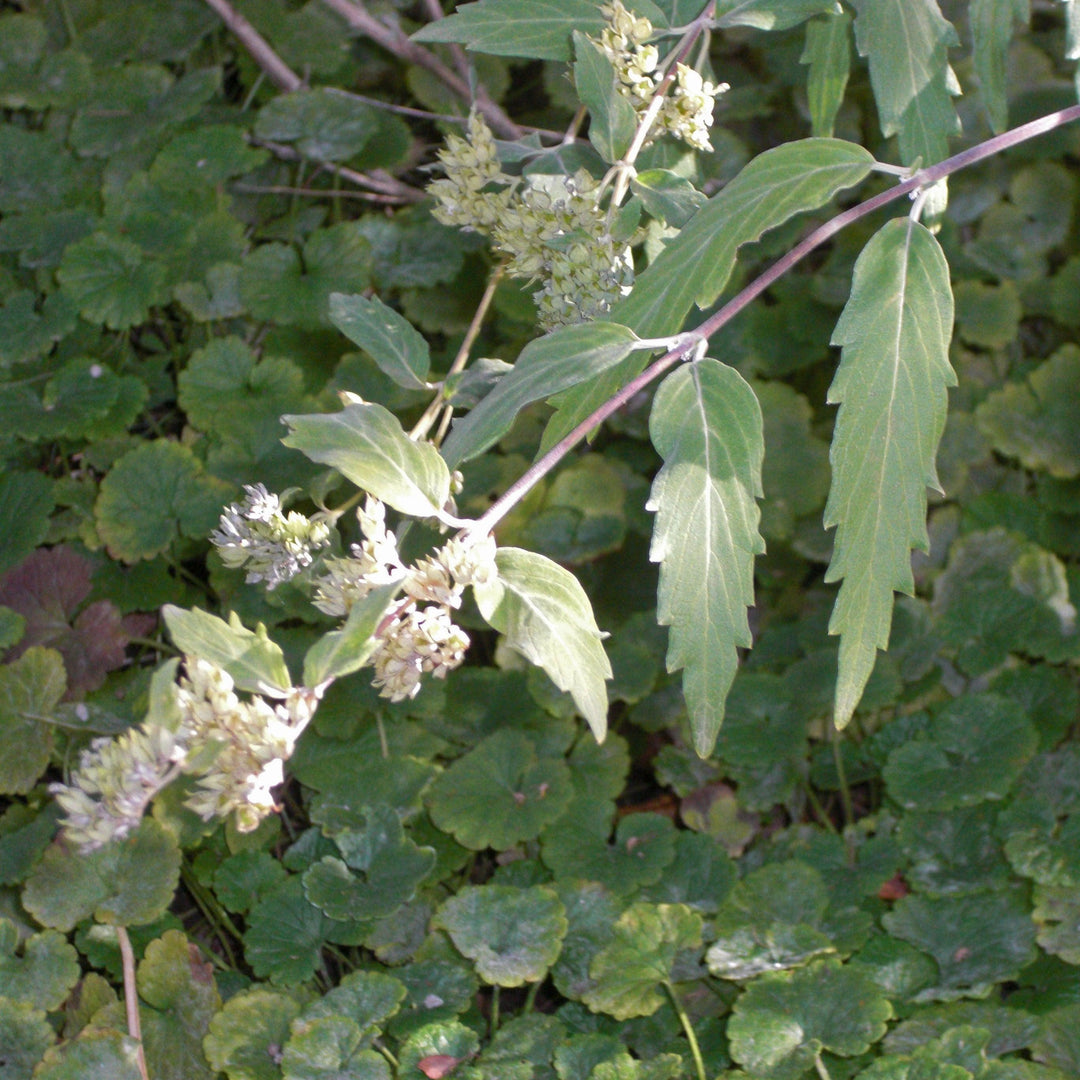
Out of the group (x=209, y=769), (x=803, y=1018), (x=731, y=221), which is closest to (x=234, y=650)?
(x=209, y=769)

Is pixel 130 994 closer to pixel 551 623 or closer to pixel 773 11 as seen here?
pixel 551 623

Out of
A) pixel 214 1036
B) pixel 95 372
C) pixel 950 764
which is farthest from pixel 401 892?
pixel 95 372

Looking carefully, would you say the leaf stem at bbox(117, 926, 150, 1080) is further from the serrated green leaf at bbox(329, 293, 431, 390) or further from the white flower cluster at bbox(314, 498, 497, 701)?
the serrated green leaf at bbox(329, 293, 431, 390)

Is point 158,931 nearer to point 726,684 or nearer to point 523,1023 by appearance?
point 523,1023

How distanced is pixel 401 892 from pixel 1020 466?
5.07ft

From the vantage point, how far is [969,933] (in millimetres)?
1422

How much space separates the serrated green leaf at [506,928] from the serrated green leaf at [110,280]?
3.45 feet

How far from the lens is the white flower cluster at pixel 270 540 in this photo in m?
0.99

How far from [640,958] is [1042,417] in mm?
1355

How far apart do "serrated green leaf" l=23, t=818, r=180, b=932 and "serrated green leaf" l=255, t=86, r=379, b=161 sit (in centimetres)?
121

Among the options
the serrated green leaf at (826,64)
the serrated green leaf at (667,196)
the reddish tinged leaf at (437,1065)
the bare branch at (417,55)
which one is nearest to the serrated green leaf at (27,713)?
the reddish tinged leaf at (437,1065)

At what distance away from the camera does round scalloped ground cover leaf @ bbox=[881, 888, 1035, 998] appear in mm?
1376

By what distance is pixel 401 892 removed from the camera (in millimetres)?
1300

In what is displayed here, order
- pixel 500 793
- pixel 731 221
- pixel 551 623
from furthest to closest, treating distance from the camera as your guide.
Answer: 1. pixel 500 793
2. pixel 731 221
3. pixel 551 623
